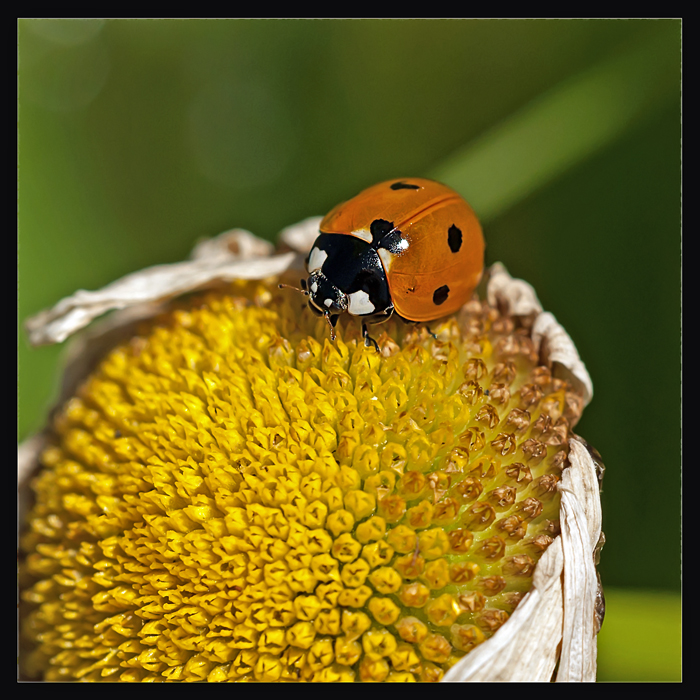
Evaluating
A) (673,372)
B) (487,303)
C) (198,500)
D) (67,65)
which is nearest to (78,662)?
(198,500)

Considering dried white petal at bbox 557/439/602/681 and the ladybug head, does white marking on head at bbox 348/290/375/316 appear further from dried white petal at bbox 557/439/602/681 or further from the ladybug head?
dried white petal at bbox 557/439/602/681

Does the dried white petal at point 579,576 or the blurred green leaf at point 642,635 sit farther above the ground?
the dried white petal at point 579,576

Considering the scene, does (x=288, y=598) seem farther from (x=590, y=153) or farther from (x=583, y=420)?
(x=590, y=153)

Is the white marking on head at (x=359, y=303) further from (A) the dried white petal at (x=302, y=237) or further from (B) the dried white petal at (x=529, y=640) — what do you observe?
(B) the dried white petal at (x=529, y=640)

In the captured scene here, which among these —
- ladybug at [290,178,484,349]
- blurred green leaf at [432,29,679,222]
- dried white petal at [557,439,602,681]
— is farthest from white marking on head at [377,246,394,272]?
blurred green leaf at [432,29,679,222]

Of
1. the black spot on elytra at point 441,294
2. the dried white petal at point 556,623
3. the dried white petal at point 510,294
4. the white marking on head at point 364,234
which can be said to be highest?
the white marking on head at point 364,234

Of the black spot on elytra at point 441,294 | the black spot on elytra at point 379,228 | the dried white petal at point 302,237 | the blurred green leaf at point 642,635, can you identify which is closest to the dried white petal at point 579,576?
the blurred green leaf at point 642,635

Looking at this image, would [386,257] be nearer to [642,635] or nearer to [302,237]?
[302,237]
